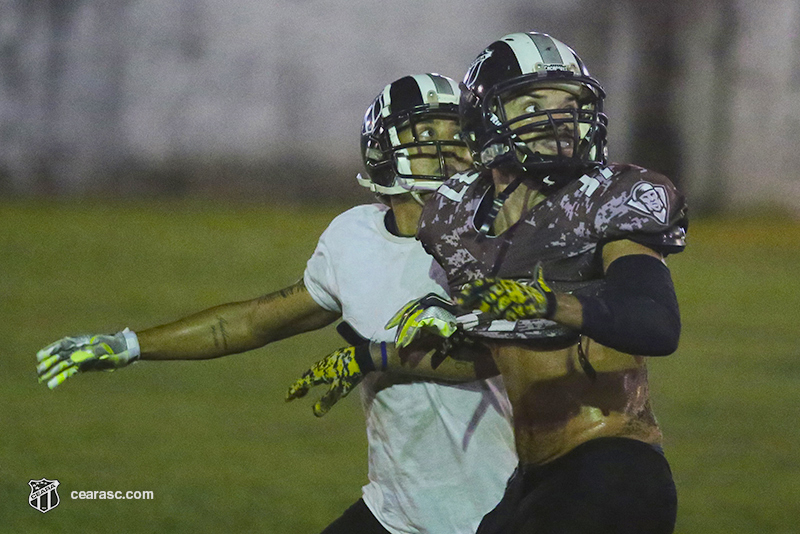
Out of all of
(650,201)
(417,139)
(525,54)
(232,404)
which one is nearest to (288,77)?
(232,404)

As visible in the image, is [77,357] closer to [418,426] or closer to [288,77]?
[418,426]

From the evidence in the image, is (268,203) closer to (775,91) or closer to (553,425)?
(775,91)

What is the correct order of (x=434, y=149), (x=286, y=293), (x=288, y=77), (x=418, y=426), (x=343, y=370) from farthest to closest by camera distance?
(x=288, y=77), (x=286, y=293), (x=434, y=149), (x=418, y=426), (x=343, y=370)

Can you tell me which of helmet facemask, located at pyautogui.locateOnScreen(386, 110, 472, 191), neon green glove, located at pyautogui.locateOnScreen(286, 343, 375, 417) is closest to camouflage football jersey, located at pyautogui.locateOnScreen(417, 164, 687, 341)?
neon green glove, located at pyautogui.locateOnScreen(286, 343, 375, 417)

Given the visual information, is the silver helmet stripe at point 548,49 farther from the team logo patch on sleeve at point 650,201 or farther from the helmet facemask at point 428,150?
the helmet facemask at point 428,150

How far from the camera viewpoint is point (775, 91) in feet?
45.5

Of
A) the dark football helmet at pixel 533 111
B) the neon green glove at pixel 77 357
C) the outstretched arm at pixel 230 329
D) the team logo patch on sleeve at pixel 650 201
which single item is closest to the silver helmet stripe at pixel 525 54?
the dark football helmet at pixel 533 111

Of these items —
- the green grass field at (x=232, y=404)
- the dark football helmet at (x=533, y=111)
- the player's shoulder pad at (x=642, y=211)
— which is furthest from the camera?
the green grass field at (x=232, y=404)

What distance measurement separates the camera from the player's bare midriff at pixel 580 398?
2.13m

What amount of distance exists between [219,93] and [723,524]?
9909 millimetres

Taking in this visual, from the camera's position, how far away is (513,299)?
186 centimetres

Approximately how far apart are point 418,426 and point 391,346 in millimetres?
243

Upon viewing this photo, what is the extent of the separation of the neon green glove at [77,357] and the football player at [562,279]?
956mm

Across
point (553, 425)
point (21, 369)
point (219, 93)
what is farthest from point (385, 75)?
point (553, 425)
